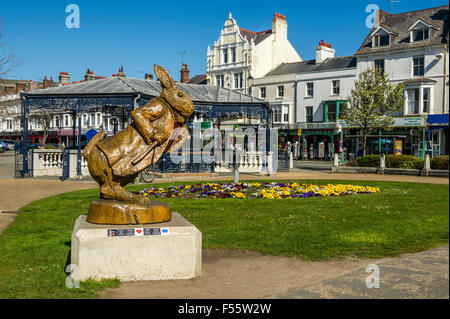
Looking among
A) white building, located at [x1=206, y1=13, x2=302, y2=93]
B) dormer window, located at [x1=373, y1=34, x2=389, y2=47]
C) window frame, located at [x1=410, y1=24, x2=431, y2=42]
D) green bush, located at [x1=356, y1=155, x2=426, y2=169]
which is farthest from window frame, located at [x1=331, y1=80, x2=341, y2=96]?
green bush, located at [x1=356, y1=155, x2=426, y2=169]

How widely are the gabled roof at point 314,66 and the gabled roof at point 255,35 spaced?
449 centimetres

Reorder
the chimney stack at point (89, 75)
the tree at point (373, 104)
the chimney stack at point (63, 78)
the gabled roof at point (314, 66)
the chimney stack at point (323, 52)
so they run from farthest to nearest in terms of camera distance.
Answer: the chimney stack at point (63, 78) < the chimney stack at point (89, 75) < the chimney stack at point (323, 52) < the gabled roof at point (314, 66) < the tree at point (373, 104)

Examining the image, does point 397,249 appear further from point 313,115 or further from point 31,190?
point 313,115

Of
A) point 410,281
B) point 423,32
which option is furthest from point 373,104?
point 410,281

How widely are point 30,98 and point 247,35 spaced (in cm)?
4227

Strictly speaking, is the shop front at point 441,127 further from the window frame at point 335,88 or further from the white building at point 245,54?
the white building at point 245,54

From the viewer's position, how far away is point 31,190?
17.8 metres

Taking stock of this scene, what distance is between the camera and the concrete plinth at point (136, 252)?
5797 millimetres

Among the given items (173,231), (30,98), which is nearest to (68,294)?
(173,231)

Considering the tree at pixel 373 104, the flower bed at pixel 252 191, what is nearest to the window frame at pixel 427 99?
the tree at pixel 373 104

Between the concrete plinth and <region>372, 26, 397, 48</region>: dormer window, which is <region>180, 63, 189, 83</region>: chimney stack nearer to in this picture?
<region>372, 26, 397, 48</region>: dormer window

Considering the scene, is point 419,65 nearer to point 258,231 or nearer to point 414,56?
point 414,56

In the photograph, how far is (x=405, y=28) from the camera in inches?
1820

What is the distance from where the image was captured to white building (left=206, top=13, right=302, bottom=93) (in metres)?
58.5
